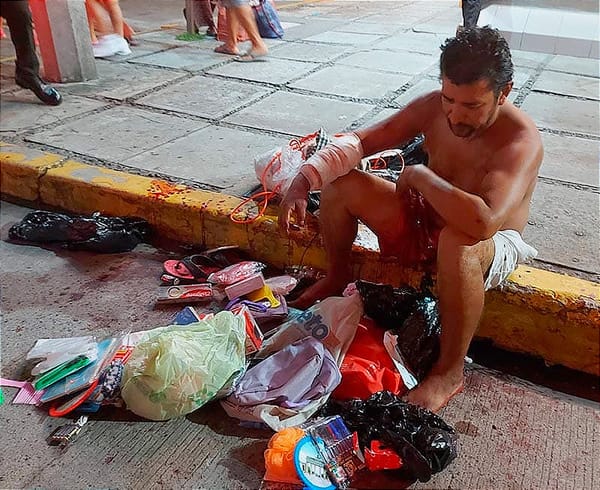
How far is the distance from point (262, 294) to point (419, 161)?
3.94ft

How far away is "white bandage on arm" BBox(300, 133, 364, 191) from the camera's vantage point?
2.49 meters

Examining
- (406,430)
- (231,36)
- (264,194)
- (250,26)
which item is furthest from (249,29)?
(406,430)

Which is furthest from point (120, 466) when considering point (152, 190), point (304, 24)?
point (304, 24)

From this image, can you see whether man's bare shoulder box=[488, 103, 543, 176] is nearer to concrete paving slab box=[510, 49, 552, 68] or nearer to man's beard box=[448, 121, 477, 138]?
man's beard box=[448, 121, 477, 138]

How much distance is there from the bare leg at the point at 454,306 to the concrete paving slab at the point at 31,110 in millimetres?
3345

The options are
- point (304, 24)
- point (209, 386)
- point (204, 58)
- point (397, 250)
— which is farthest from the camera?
point (304, 24)

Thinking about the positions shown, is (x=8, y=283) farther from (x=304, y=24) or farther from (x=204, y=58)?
(x=304, y=24)

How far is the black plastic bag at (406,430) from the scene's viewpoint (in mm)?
1924

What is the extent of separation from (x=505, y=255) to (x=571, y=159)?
6.19 feet

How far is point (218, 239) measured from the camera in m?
3.21

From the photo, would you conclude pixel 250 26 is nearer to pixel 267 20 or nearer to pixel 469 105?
pixel 267 20

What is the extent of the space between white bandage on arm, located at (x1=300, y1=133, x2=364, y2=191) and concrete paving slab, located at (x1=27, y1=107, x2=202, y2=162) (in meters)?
1.75


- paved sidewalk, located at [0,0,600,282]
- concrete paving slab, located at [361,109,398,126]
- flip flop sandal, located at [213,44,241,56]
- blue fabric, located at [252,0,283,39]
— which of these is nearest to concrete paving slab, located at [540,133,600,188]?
paved sidewalk, located at [0,0,600,282]

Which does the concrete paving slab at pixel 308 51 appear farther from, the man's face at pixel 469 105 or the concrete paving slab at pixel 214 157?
the man's face at pixel 469 105
